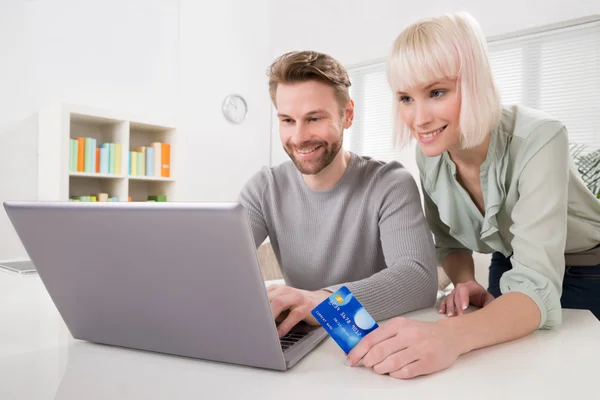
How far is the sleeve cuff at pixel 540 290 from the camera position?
0.82m

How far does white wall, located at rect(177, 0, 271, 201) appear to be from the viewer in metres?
4.74

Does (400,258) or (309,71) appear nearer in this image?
(400,258)

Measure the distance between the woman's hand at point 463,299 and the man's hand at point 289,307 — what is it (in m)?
0.30

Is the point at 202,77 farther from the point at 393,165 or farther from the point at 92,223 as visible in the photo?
the point at 92,223

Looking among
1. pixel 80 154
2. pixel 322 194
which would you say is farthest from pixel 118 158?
pixel 322 194

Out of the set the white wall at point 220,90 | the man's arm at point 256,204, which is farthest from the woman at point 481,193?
the white wall at point 220,90

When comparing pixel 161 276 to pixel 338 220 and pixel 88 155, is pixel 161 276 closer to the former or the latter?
pixel 338 220

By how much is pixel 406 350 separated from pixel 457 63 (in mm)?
601

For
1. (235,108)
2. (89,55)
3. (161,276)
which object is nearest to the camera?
(161,276)

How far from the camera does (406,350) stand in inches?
24.1

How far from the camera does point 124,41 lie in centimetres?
411

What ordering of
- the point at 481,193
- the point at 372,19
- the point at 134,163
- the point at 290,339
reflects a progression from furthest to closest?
the point at 372,19, the point at 134,163, the point at 481,193, the point at 290,339

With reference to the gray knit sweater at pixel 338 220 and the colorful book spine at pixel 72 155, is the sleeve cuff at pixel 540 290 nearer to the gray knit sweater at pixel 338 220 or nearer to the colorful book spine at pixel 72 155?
the gray knit sweater at pixel 338 220

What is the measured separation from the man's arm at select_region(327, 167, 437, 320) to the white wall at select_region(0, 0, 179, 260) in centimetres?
311
